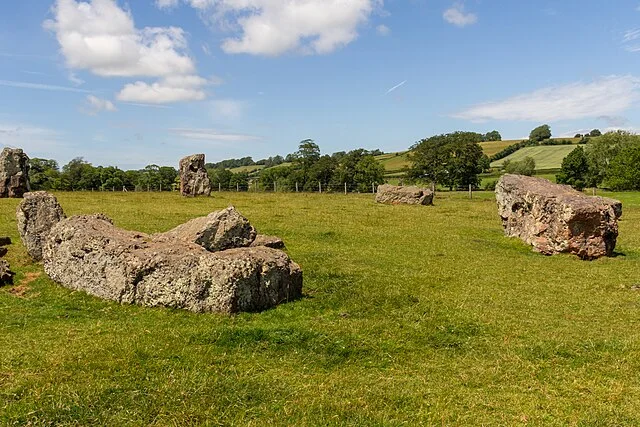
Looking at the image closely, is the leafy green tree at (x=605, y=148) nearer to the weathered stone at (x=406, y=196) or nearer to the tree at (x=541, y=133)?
the tree at (x=541, y=133)

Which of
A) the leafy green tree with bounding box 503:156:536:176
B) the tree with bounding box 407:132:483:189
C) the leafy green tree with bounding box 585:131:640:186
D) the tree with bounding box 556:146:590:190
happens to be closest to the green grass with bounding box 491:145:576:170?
the leafy green tree with bounding box 503:156:536:176

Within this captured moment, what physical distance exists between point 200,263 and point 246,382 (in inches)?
158

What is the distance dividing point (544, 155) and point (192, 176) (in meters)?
104

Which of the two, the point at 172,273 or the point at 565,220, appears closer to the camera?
the point at 172,273

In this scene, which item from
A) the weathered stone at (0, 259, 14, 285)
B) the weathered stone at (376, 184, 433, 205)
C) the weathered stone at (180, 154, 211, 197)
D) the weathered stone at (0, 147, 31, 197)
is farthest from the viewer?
the weathered stone at (180, 154, 211, 197)

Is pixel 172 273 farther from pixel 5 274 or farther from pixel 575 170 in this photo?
pixel 575 170

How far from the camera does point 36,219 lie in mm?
15430

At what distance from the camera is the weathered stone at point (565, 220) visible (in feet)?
60.4

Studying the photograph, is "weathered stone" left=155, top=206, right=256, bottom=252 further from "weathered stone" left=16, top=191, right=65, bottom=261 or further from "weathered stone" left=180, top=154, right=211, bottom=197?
"weathered stone" left=180, top=154, right=211, bottom=197

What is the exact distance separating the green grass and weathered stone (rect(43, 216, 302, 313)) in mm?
104908

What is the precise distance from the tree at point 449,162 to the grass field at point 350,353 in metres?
64.5

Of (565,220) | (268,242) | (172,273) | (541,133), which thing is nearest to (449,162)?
(565,220)

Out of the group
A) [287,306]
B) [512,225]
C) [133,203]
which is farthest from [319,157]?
[287,306]

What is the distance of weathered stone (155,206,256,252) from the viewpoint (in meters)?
14.0
